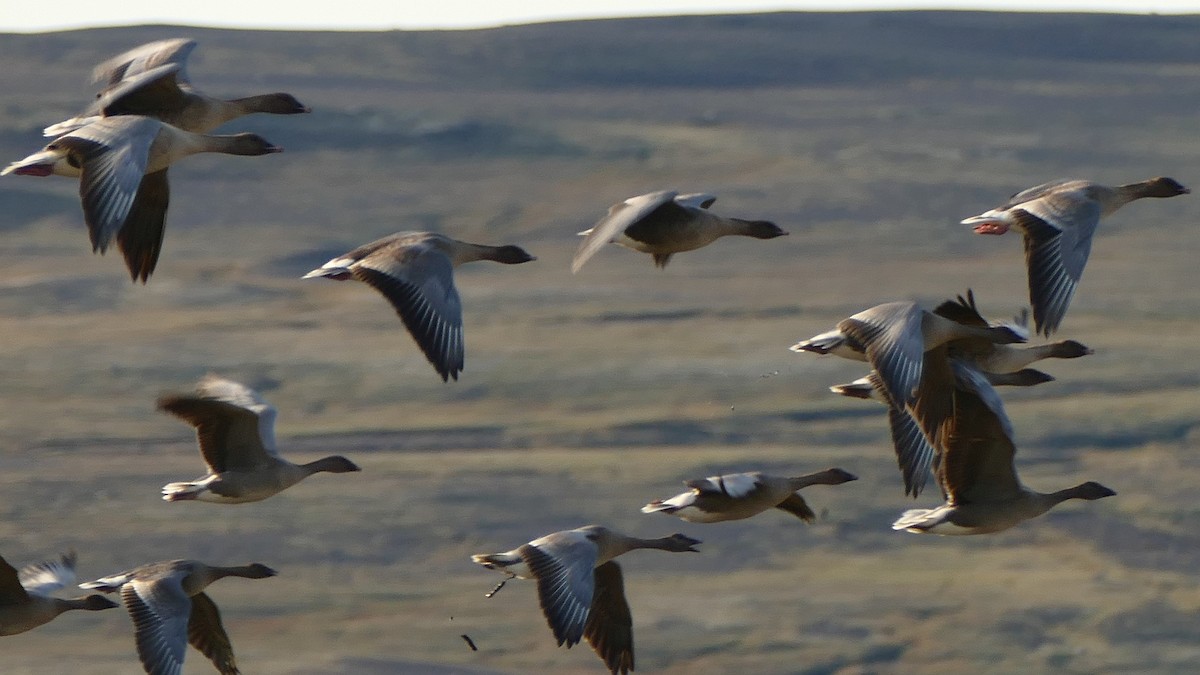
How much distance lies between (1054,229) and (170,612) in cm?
674

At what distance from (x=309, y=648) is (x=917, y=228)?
1723 inches

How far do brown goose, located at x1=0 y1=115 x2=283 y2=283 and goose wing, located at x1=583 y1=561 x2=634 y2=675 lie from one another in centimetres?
413

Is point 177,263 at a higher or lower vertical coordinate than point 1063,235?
lower

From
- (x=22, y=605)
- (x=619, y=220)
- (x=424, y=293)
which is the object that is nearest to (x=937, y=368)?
(x=619, y=220)

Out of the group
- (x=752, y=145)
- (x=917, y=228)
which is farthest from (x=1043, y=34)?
(x=917, y=228)

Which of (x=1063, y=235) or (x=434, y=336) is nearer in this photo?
(x=434, y=336)

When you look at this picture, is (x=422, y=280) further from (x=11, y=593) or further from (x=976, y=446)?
(x=976, y=446)

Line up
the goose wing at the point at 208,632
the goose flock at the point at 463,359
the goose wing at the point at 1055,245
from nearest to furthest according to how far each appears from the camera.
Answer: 1. the goose flock at the point at 463,359
2. the goose wing at the point at 1055,245
3. the goose wing at the point at 208,632

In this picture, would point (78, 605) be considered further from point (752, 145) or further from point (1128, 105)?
point (1128, 105)

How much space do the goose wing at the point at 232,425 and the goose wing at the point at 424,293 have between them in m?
2.16

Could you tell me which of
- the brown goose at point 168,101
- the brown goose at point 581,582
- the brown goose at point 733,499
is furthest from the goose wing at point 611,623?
the brown goose at point 168,101

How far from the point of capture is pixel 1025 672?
40344 mm

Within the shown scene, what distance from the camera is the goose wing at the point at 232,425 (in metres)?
18.2

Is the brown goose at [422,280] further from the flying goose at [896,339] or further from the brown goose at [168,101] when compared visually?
the flying goose at [896,339]
